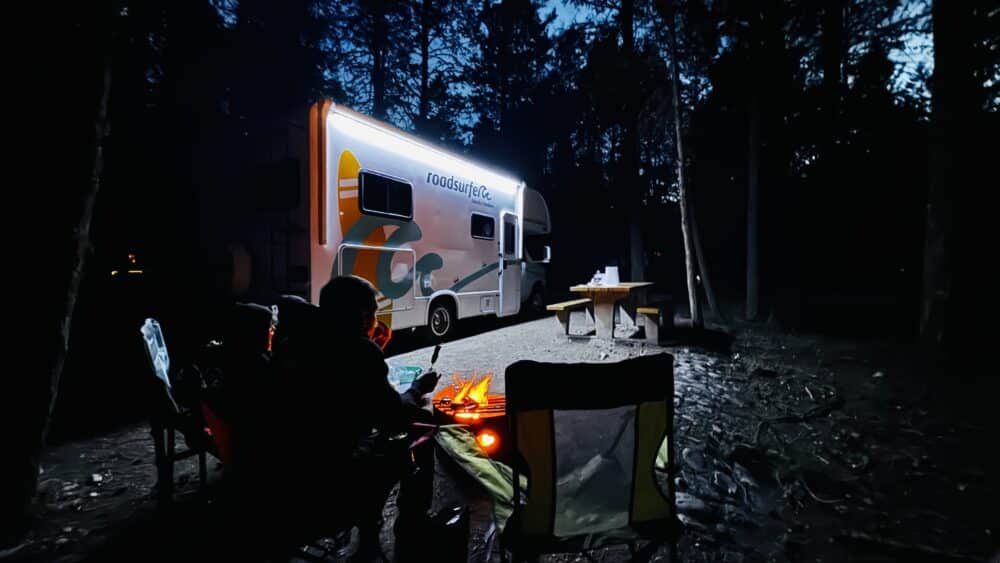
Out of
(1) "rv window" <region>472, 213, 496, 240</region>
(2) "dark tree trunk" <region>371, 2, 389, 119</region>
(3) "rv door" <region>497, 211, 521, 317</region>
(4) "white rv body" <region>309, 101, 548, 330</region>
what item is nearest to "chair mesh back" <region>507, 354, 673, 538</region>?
(4) "white rv body" <region>309, 101, 548, 330</region>

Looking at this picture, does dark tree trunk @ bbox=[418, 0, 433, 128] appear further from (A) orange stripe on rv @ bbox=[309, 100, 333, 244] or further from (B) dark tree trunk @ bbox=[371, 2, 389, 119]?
(A) orange stripe on rv @ bbox=[309, 100, 333, 244]

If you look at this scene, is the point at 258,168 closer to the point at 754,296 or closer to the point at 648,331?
the point at 648,331

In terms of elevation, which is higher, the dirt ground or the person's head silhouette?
the person's head silhouette

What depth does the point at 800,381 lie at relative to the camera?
5301 millimetres

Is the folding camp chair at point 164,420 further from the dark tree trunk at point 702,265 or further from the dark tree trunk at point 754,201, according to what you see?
the dark tree trunk at point 754,201

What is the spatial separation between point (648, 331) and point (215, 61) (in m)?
→ 11.2

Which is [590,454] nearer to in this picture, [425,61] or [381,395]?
[381,395]

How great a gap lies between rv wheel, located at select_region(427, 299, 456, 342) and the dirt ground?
86.4 inches

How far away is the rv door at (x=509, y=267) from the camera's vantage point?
9305mm

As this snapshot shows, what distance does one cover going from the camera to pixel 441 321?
7.66m

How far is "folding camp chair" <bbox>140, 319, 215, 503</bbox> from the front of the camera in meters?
2.12

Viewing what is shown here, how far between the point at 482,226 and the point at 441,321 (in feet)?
6.75

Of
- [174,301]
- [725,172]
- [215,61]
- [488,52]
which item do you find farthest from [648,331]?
[488,52]

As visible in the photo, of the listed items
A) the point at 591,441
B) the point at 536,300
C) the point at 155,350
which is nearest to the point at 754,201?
the point at 536,300
